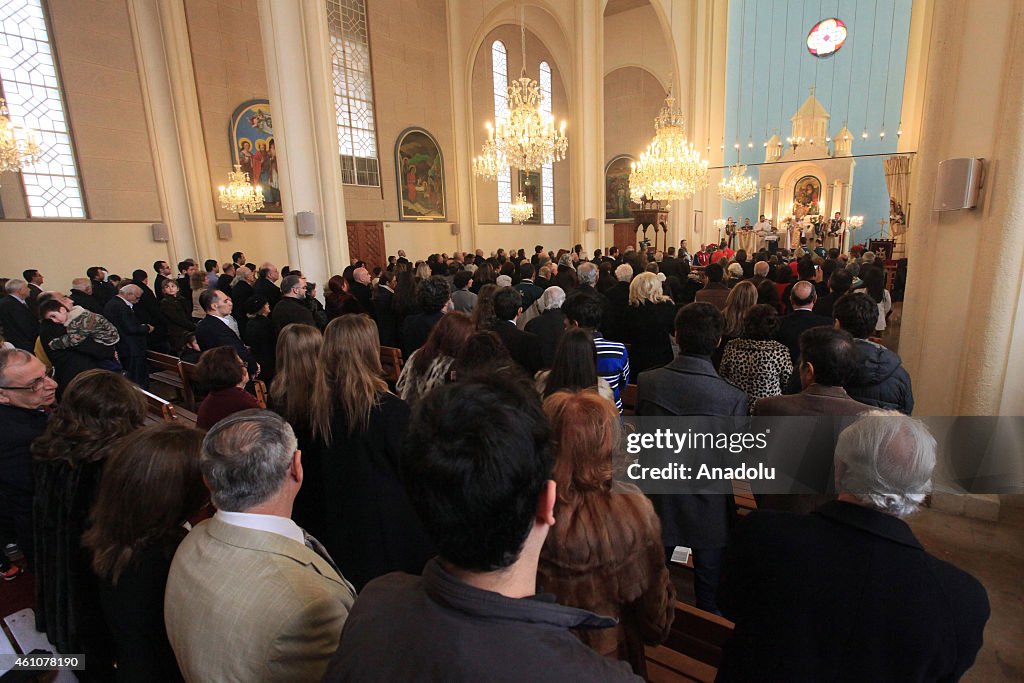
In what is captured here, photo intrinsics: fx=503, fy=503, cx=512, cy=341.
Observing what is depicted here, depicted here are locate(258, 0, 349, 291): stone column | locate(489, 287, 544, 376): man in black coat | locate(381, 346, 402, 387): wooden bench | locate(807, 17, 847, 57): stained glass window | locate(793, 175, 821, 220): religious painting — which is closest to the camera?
locate(489, 287, 544, 376): man in black coat

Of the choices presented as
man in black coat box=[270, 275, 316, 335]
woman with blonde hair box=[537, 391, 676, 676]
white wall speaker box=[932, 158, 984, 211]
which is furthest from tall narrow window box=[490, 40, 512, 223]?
woman with blonde hair box=[537, 391, 676, 676]

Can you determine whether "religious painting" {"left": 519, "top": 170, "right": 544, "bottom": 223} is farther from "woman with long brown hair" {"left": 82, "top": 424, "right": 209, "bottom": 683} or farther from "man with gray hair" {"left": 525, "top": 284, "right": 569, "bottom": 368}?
"woman with long brown hair" {"left": 82, "top": 424, "right": 209, "bottom": 683}

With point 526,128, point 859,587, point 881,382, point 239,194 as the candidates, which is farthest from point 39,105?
point 859,587

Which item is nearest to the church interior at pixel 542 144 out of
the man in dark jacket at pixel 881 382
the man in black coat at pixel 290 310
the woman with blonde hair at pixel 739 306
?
the woman with blonde hair at pixel 739 306

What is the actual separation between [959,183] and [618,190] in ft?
65.0

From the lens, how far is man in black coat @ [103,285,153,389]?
5.43 metres

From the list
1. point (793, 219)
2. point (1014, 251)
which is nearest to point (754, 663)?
point (1014, 251)

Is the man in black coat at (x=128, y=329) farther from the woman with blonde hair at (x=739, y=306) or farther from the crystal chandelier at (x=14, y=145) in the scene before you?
the woman with blonde hair at (x=739, y=306)

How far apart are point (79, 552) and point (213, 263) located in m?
9.80

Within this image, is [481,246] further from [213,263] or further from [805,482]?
[805,482]

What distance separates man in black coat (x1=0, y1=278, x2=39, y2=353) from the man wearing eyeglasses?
5110 mm

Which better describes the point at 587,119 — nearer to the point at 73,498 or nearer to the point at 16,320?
the point at 16,320

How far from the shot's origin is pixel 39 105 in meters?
9.88

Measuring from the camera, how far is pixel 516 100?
367 inches
